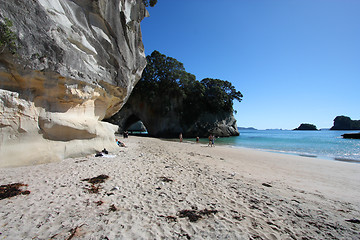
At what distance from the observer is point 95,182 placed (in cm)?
477

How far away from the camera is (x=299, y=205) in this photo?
13.8ft

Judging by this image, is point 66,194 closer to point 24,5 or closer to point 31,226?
point 31,226

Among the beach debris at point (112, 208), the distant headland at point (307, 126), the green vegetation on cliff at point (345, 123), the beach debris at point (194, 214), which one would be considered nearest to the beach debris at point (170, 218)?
the beach debris at point (194, 214)

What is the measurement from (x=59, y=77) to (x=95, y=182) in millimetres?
4577

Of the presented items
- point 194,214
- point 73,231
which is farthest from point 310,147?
point 73,231

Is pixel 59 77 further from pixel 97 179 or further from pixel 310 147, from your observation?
pixel 310 147

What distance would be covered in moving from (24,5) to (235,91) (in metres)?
39.3

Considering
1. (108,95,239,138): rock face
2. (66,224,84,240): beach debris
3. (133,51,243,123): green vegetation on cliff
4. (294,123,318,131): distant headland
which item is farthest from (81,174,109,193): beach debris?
(294,123,318,131): distant headland

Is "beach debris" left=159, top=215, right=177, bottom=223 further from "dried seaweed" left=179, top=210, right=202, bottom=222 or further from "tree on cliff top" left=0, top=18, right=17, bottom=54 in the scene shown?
"tree on cliff top" left=0, top=18, right=17, bottom=54

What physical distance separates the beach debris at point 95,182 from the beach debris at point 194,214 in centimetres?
229

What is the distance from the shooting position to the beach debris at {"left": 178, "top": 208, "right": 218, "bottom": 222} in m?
3.25

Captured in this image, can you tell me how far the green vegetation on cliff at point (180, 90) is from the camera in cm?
3238

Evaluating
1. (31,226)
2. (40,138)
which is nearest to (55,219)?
(31,226)

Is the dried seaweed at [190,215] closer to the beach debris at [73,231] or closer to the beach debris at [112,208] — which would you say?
the beach debris at [112,208]
